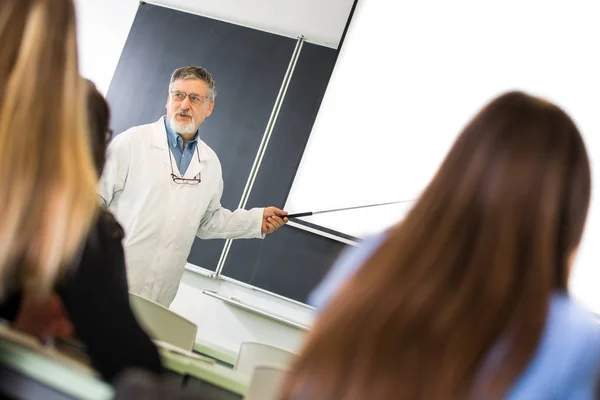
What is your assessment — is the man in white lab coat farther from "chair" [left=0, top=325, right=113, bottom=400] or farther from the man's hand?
"chair" [left=0, top=325, right=113, bottom=400]

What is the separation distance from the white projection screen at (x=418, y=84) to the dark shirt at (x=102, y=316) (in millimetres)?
2379

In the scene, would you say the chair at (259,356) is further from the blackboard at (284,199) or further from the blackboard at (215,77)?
the blackboard at (215,77)

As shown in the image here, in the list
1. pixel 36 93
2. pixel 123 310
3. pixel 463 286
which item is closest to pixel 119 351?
pixel 123 310

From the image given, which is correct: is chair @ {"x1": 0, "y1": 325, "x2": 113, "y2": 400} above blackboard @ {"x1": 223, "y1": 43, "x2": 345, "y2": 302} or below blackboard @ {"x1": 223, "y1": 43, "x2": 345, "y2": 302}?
below

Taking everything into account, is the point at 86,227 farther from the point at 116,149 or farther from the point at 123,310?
the point at 116,149

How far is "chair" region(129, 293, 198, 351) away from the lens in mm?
1878

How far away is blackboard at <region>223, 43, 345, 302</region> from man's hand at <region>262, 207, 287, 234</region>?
43 centimetres

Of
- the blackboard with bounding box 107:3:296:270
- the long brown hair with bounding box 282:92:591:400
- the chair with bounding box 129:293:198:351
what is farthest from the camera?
the blackboard with bounding box 107:3:296:270

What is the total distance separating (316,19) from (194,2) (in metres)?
0.83

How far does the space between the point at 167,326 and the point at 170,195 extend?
137 cm

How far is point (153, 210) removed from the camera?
314cm

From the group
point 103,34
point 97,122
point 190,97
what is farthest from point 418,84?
point 97,122

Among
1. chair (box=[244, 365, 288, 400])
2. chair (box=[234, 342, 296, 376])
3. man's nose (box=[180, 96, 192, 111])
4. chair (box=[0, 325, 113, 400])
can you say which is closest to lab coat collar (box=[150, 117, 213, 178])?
man's nose (box=[180, 96, 192, 111])

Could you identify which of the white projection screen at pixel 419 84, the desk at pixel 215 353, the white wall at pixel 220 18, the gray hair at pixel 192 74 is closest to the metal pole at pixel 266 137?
the white wall at pixel 220 18
